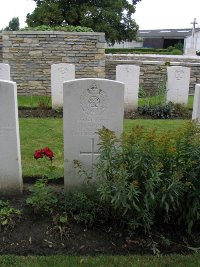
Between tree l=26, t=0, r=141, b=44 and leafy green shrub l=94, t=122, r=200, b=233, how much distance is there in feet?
78.8

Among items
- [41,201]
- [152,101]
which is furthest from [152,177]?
[152,101]

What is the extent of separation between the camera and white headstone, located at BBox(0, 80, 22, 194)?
400 cm

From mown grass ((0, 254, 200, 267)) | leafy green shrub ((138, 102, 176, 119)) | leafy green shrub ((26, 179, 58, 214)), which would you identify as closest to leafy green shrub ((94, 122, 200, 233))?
mown grass ((0, 254, 200, 267))

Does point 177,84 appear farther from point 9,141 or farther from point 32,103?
point 9,141

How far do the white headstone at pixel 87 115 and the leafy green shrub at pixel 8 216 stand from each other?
2.39 ft

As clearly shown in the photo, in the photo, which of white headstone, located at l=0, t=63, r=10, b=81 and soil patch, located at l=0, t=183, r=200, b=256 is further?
white headstone, located at l=0, t=63, r=10, b=81

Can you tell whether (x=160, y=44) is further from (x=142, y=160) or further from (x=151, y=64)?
(x=142, y=160)

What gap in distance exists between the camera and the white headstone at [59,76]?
944 centimetres

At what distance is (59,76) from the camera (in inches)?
376

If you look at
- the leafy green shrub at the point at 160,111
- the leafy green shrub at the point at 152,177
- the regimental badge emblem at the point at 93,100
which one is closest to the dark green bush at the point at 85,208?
the leafy green shrub at the point at 152,177

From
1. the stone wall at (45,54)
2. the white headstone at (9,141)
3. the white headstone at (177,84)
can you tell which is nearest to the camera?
the white headstone at (9,141)

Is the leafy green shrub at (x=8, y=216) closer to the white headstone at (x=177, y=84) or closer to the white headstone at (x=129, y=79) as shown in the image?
the white headstone at (x=129, y=79)

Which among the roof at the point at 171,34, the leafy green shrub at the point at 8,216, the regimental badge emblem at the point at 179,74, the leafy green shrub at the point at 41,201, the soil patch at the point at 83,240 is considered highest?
the roof at the point at 171,34

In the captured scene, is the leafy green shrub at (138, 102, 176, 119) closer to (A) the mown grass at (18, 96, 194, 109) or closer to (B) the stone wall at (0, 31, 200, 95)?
(A) the mown grass at (18, 96, 194, 109)
